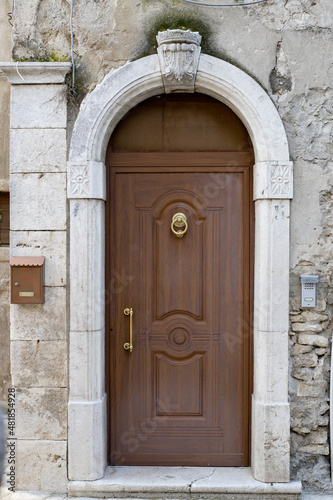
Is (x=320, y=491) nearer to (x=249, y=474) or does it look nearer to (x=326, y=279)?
(x=249, y=474)

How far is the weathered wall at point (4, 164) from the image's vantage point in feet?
13.6

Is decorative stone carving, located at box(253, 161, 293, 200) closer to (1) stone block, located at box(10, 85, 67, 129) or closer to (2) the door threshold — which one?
(1) stone block, located at box(10, 85, 67, 129)

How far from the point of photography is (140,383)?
3.84 m

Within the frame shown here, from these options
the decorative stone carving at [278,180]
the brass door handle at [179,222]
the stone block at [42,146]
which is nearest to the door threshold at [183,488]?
the brass door handle at [179,222]

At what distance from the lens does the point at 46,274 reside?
3.65 meters

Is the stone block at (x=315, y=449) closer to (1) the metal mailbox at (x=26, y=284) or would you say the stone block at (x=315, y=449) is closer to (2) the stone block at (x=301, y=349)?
(2) the stone block at (x=301, y=349)

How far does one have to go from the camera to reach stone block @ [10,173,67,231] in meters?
3.63

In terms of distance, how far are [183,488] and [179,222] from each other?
2.03 m

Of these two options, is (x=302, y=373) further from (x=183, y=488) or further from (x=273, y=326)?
(x=183, y=488)

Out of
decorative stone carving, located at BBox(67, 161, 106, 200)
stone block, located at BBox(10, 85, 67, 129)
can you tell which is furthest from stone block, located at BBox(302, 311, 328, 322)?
stone block, located at BBox(10, 85, 67, 129)

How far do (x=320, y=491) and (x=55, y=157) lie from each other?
10.8 feet

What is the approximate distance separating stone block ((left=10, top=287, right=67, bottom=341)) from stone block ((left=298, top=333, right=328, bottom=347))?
72.2 inches

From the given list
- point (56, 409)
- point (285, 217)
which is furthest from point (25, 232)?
point (285, 217)

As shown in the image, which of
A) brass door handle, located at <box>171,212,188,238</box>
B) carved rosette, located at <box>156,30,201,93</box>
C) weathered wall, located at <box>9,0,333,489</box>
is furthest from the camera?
brass door handle, located at <box>171,212,188,238</box>
